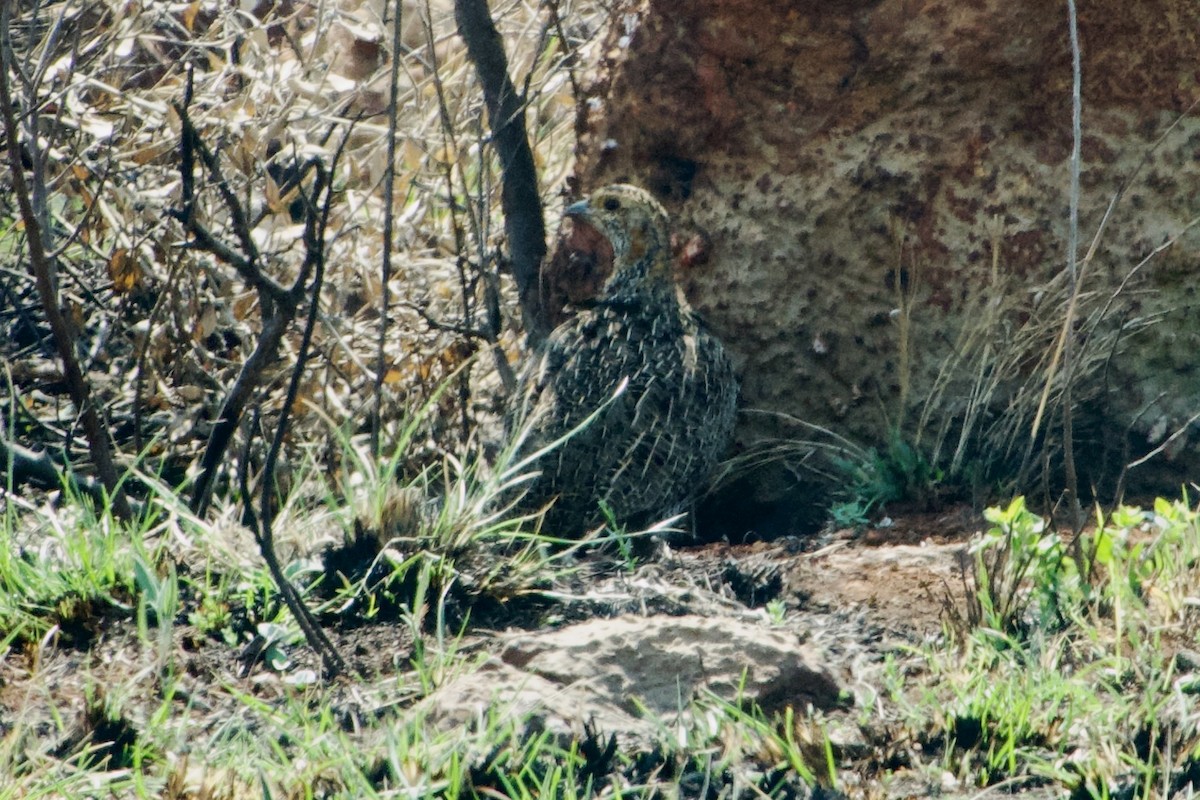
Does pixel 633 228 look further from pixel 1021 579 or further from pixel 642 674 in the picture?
pixel 642 674

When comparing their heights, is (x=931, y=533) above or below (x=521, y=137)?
below

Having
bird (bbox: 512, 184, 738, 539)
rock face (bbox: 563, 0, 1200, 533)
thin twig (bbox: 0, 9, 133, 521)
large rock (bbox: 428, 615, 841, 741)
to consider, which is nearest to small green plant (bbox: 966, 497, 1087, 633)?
large rock (bbox: 428, 615, 841, 741)

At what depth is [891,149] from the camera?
571 cm

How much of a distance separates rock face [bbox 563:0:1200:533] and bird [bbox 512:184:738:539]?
0.37m

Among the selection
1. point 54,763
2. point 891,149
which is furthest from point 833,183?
point 54,763

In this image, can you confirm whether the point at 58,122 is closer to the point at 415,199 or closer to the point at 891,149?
the point at 415,199

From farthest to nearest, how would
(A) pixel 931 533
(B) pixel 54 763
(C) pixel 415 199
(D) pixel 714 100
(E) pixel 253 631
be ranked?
(C) pixel 415 199 → (D) pixel 714 100 → (A) pixel 931 533 → (E) pixel 253 631 → (B) pixel 54 763

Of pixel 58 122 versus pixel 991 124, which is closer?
pixel 58 122

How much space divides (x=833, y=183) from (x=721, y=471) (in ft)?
4.12

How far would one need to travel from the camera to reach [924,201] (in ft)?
18.6

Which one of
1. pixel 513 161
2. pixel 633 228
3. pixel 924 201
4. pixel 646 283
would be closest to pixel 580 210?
pixel 633 228

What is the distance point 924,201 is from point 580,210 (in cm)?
→ 139

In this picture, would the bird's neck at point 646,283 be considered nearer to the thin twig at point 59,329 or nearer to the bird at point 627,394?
the bird at point 627,394

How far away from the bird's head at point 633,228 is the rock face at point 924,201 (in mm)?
296
